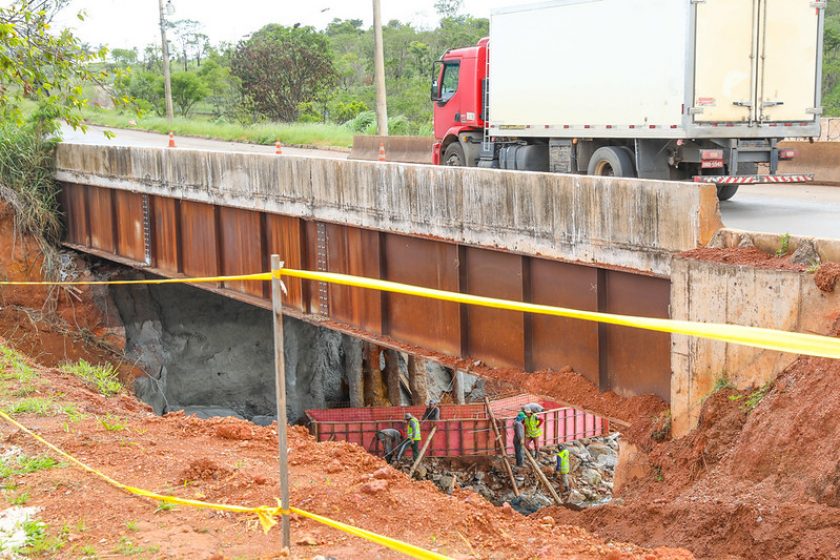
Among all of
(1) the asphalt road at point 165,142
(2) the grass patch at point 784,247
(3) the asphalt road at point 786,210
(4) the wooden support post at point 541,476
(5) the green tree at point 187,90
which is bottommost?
(4) the wooden support post at point 541,476

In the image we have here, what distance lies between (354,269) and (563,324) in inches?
157

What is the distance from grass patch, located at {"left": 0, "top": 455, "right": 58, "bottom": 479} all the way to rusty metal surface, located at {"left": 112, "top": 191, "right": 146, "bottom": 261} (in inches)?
453

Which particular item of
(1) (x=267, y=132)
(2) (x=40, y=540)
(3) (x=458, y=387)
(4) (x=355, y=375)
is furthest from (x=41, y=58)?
(1) (x=267, y=132)

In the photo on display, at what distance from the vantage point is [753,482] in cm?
661

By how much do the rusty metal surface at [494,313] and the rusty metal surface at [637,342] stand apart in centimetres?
123

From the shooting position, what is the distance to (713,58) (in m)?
13.5

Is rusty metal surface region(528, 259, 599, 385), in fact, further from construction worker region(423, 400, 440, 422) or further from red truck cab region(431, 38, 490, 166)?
construction worker region(423, 400, 440, 422)

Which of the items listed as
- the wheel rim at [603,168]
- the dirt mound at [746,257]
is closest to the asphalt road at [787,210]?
the dirt mound at [746,257]

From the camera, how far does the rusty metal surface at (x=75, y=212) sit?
66.2 ft

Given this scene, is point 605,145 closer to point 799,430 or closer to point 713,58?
point 713,58

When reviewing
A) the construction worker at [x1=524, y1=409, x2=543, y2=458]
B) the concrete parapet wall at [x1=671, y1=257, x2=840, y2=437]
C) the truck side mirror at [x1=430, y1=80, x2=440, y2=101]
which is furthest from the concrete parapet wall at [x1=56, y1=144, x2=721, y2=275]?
the construction worker at [x1=524, y1=409, x2=543, y2=458]

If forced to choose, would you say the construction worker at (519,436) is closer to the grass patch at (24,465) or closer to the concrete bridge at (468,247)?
the concrete bridge at (468,247)

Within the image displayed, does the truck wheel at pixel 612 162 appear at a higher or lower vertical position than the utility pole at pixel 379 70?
lower

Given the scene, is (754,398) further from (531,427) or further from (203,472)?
(531,427)
